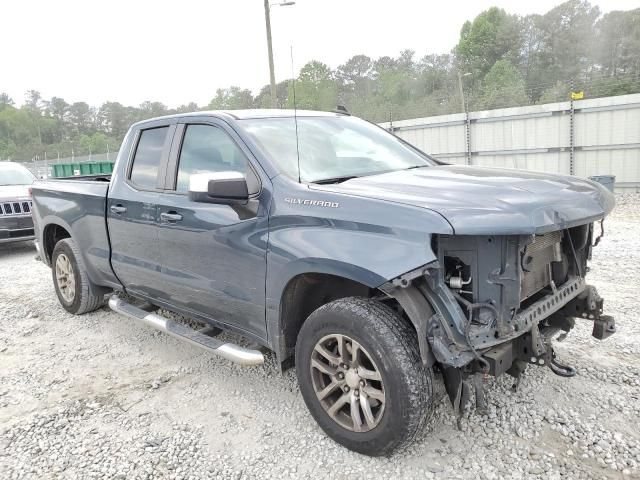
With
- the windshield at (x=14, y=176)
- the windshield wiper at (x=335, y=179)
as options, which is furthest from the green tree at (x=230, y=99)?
the windshield wiper at (x=335, y=179)

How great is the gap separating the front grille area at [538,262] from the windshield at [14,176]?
945 centimetres

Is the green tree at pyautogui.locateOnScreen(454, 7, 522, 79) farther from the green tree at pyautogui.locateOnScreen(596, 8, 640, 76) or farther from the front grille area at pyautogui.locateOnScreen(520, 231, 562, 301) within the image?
the front grille area at pyautogui.locateOnScreen(520, 231, 562, 301)

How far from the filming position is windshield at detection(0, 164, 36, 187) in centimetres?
984

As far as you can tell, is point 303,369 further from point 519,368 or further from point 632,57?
point 632,57

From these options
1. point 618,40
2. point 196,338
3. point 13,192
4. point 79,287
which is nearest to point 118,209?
point 79,287

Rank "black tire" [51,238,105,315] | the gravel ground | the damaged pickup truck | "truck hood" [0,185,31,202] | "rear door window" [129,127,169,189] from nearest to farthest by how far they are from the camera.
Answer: the damaged pickup truck
the gravel ground
"rear door window" [129,127,169,189]
"black tire" [51,238,105,315]
"truck hood" [0,185,31,202]

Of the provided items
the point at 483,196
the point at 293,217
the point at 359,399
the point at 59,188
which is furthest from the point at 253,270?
the point at 59,188

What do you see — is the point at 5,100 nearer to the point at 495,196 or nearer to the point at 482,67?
the point at 482,67

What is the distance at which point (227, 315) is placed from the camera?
3.50m

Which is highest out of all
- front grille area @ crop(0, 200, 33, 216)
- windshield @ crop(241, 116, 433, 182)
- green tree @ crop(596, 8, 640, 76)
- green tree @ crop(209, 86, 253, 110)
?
green tree @ crop(596, 8, 640, 76)

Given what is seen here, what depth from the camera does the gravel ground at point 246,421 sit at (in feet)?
9.12

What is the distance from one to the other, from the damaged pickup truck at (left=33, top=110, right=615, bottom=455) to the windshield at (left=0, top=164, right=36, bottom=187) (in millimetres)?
6872

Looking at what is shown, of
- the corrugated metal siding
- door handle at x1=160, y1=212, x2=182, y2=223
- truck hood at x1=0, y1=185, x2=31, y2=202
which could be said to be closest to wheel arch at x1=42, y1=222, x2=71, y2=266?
door handle at x1=160, y1=212, x2=182, y2=223

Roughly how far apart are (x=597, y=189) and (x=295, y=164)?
1.78 metres
